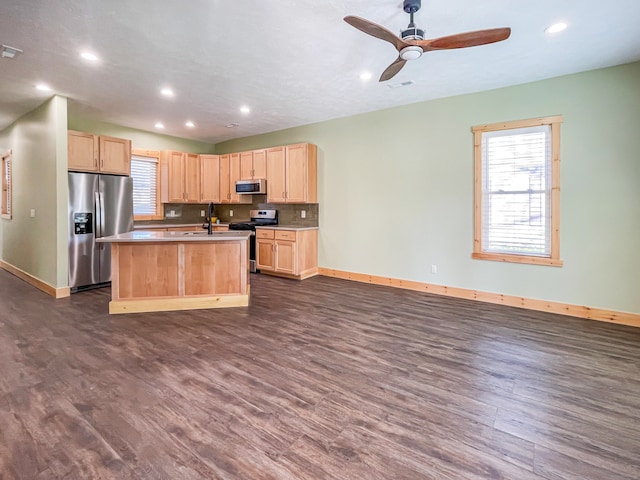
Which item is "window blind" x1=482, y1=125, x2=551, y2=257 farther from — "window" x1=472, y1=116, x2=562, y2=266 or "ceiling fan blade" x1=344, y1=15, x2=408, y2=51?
"ceiling fan blade" x1=344, y1=15, x2=408, y2=51

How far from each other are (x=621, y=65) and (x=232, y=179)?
6165mm

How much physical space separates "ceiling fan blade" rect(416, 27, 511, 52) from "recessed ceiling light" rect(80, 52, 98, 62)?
10.4 ft

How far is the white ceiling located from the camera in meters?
2.51

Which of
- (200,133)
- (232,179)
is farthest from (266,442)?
(200,133)

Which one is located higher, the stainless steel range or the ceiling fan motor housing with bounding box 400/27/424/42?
the ceiling fan motor housing with bounding box 400/27/424/42

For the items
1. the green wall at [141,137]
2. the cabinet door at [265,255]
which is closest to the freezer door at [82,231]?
the green wall at [141,137]

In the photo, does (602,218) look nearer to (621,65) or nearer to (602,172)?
(602,172)

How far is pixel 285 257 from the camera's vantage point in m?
5.68

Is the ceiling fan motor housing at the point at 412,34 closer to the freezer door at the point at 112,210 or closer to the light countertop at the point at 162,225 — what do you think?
the freezer door at the point at 112,210

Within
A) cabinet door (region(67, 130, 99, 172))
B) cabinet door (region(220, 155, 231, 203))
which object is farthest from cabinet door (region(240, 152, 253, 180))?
cabinet door (region(67, 130, 99, 172))

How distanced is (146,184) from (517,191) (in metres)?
6.44

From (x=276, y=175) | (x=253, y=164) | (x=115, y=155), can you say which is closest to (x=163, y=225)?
(x=115, y=155)

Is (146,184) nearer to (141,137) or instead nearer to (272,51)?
(141,137)

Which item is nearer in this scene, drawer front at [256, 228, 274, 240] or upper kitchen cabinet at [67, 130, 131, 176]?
upper kitchen cabinet at [67, 130, 131, 176]
